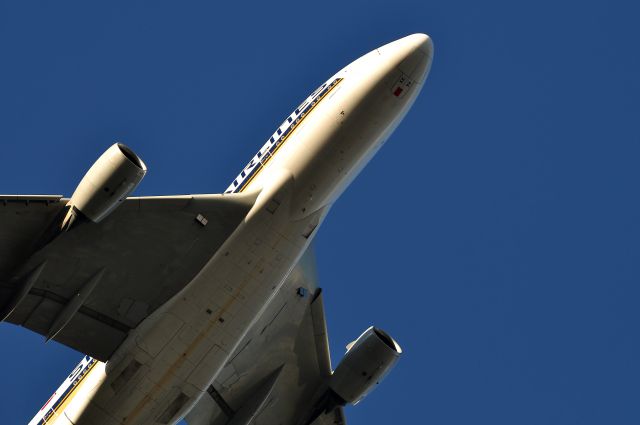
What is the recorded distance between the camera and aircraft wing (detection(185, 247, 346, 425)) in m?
39.7

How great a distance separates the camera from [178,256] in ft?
120

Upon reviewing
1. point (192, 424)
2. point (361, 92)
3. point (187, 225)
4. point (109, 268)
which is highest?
point (361, 92)

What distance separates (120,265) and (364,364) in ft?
26.8

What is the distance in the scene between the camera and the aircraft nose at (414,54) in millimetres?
37469

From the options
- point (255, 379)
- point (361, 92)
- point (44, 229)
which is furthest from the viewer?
point (255, 379)

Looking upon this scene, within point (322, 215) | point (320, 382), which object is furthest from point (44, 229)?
point (320, 382)

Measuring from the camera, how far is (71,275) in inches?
1420

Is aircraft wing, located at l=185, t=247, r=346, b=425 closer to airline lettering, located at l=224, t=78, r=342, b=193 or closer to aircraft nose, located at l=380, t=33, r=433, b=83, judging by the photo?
airline lettering, located at l=224, t=78, r=342, b=193

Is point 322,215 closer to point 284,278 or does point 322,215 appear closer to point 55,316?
point 284,278

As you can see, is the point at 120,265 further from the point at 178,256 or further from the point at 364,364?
the point at 364,364

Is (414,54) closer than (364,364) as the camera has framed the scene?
Yes

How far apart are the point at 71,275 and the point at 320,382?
923 centimetres

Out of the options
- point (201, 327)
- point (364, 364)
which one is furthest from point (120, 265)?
point (364, 364)

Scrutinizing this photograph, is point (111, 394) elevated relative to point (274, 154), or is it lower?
lower
